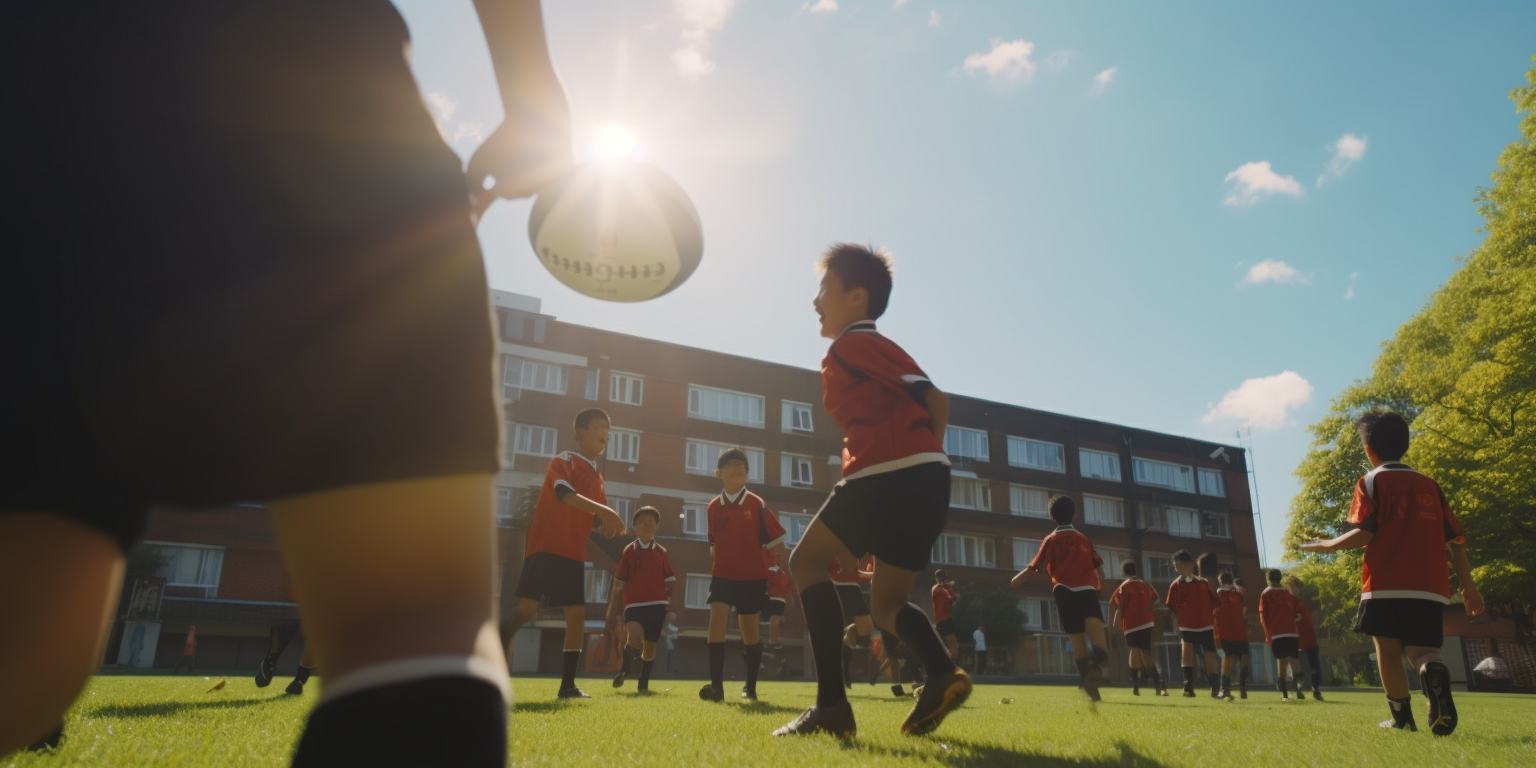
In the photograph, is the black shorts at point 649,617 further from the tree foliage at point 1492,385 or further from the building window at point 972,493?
the building window at point 972,493

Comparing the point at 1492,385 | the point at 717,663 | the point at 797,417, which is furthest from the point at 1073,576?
the point at 797,417

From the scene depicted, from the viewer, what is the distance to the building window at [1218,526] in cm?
5878

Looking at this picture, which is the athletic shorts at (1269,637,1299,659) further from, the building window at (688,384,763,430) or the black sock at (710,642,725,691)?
the building window at (688,384,763,430)

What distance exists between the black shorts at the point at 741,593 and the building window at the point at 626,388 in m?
32.5

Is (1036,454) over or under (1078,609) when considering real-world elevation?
over

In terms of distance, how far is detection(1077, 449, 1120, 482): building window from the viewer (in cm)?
5519

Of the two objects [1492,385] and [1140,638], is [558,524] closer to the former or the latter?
[1140,638]

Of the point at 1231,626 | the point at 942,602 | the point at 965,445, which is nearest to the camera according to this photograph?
the point at 1231,626

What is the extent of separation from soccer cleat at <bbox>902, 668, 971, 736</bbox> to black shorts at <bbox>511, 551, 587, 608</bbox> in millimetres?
4468

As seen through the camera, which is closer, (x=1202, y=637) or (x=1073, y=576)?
(x=1073, y=576)

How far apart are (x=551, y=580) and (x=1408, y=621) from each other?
6.84 meters

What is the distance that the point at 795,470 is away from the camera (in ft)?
149

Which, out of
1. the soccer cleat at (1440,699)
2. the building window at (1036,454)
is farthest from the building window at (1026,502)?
the soccer cleat at (1440,699)

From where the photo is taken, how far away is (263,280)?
3.15ft
